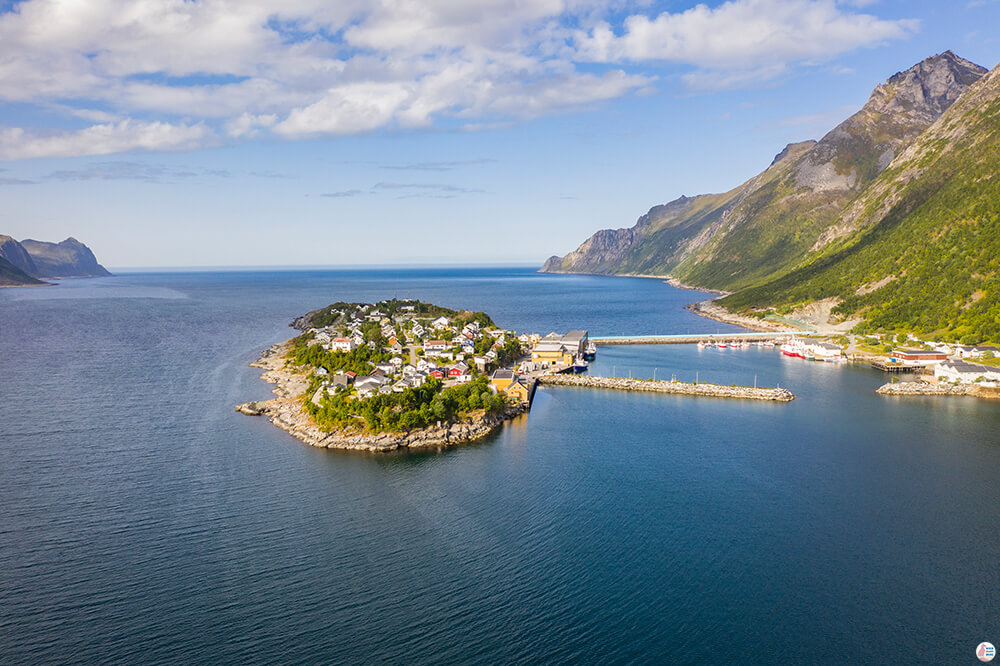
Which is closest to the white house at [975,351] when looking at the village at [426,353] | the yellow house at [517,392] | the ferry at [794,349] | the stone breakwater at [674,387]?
the ferry at [794,349]

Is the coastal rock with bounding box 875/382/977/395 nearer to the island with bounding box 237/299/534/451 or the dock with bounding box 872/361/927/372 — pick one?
the dock with bounding box 872/361/927/372

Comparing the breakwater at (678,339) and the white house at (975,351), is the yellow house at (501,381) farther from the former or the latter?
the white house at (975,351)

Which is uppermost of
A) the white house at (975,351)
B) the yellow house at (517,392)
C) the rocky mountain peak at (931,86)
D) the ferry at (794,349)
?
the rocky mountain peak at (931,86)

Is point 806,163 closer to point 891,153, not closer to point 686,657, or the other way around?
Answer: point 891,153

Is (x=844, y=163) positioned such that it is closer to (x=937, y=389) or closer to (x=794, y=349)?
(x=794, y=349)

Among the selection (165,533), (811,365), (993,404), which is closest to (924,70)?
(811,365)
